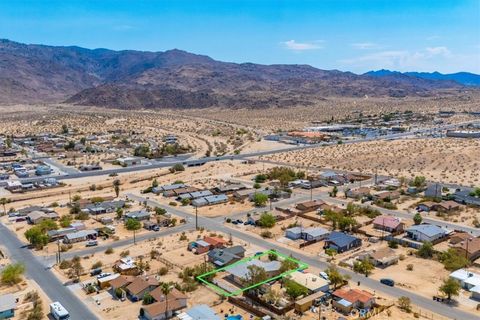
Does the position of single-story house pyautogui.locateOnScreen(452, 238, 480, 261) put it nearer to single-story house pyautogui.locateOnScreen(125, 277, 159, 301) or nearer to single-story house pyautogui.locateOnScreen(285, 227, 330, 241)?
single-story house pyautogui.locateOnScreen(285, 227, 330, 241)

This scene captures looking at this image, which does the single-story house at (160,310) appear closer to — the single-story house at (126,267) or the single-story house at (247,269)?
the single-story house at (247,269)

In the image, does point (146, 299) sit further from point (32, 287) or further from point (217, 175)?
point (217, 175)

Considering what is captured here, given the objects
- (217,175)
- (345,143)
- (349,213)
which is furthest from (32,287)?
(345,143)

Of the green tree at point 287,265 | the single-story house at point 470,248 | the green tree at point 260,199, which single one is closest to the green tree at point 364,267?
the green tree at point 287,265

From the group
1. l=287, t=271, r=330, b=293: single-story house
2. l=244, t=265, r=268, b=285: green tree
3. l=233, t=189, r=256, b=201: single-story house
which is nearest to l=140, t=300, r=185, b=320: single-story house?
l=244, t=265, r=268, b=285: green tree

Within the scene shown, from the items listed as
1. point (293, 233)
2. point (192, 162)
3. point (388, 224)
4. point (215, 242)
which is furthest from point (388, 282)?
point (192, 162)

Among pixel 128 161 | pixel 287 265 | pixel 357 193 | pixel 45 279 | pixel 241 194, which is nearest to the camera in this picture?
pixel 45 279

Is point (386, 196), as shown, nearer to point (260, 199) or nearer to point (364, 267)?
point (260, 199)
